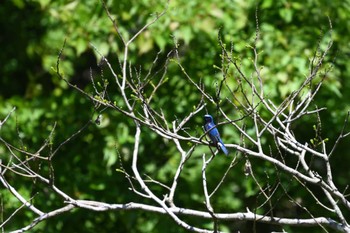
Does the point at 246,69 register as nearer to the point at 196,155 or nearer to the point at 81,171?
the point at 196,155

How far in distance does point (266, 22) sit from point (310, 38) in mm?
305

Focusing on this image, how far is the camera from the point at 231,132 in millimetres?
5250

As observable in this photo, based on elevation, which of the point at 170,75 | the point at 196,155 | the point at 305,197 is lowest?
the point at 305,197

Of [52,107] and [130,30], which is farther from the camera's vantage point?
[52,107]

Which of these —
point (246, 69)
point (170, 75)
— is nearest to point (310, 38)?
point (246, 69)

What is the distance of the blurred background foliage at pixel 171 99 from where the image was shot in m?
5.23

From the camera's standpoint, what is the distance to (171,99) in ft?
17.7

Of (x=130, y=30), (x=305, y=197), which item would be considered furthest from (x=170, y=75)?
(x=305, y=197)

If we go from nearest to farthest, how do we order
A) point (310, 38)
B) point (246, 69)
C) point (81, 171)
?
point (246, 69) → point (310, 38) → point (81, 171)

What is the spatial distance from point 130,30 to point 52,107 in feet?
2.77

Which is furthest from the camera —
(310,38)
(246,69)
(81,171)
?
(81,171)

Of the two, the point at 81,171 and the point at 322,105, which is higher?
the point at 322,105

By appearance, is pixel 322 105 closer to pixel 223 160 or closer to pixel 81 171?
pixel 223 160

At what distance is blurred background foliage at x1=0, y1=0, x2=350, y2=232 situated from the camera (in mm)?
5227
